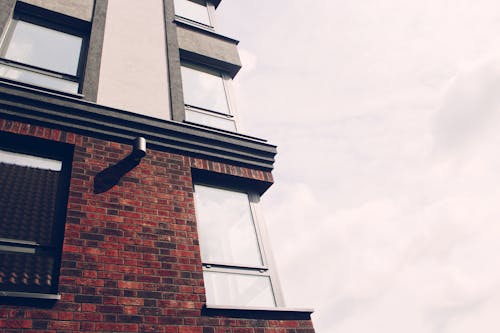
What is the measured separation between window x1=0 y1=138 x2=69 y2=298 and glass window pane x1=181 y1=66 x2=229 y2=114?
2781mm

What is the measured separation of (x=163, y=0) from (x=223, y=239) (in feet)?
18.9

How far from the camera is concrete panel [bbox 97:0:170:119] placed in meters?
6.08

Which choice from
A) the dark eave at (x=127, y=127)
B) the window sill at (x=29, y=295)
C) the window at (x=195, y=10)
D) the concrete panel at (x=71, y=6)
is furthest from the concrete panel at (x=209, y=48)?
the window sill at (x=29, y=295)

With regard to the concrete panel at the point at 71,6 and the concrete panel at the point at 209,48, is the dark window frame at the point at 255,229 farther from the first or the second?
the concrete panel at the point at 71,6

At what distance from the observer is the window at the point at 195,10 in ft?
29.7

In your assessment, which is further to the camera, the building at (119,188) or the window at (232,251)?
the window at (232,251)

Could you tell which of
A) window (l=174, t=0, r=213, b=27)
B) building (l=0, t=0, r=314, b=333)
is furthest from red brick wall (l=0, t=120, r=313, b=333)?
window (l=174, t=0, r=213, b=27)

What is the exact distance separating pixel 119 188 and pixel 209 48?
4.38 metres

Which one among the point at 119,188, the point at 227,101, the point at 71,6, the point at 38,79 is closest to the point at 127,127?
the point at 119,188

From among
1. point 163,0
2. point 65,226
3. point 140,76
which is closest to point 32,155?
point 65,226

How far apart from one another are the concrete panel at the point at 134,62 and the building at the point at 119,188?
0.03 metres

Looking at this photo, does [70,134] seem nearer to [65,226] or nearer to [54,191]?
[54,191]

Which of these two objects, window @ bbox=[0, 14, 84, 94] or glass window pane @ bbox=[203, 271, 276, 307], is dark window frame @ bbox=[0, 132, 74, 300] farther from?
glass window pane @ bbox=[203, 271, 276, 307]

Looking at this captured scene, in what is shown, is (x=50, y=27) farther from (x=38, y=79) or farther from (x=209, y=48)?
(x=209, y=48)
